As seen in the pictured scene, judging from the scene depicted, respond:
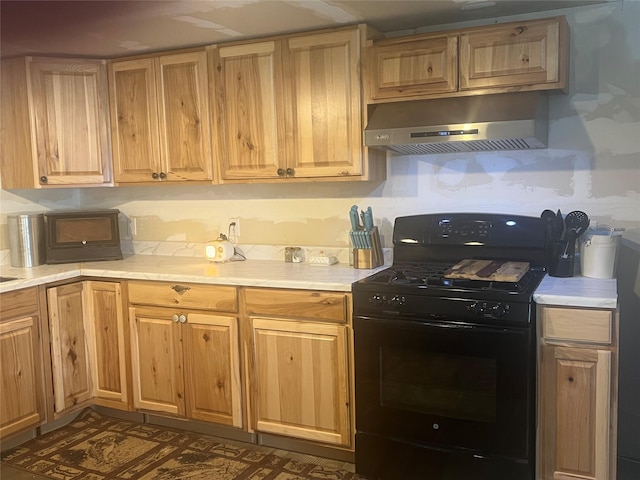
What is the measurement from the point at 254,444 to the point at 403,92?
1.92m

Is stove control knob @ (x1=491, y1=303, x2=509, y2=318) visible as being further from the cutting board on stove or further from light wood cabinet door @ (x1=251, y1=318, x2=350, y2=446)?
light wood cabinet door @ (x1=251, y1=318, x2=350, y2=446)

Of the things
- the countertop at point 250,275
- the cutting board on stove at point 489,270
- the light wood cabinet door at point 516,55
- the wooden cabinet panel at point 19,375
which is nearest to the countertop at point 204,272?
the countertop at point 250,275

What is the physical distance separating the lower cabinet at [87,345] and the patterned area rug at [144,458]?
0.18 m

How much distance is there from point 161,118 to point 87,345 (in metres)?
1.35

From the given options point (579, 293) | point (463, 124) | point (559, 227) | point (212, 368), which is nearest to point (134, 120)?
point (212, 368)

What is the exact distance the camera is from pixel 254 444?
316cm

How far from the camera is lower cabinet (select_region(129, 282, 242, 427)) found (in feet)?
10.00

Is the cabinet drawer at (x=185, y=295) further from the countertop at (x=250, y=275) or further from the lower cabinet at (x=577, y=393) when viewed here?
the lower cabinet at (x=577, y=393)

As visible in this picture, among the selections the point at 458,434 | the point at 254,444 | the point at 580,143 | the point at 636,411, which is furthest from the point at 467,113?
the point at 254,444

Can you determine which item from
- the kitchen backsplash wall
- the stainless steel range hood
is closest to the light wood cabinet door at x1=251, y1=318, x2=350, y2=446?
the kitchen backsplash wall

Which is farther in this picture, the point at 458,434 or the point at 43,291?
the point at 43,291

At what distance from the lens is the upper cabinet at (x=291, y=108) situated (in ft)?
9.73

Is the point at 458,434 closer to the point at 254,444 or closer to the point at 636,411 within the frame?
the point at 636,411

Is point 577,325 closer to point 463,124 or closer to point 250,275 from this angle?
point 463,124
